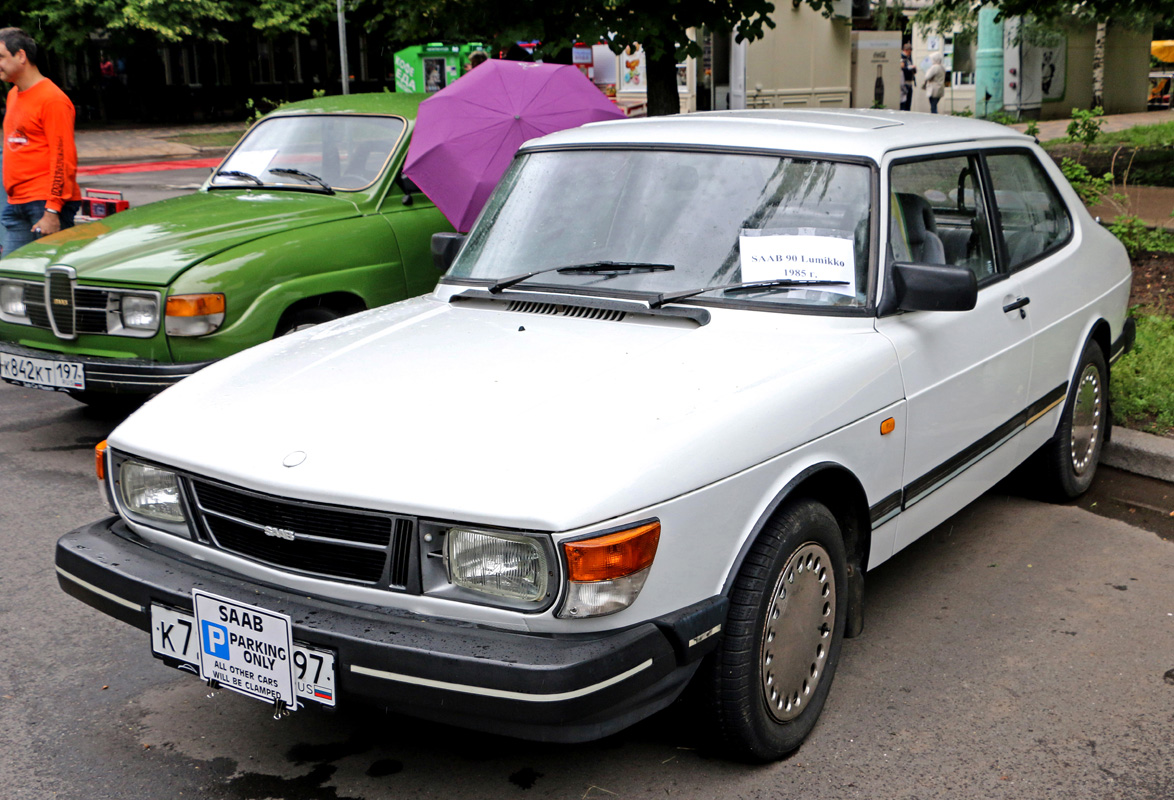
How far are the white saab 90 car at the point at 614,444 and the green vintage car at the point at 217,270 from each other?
1.73 metres

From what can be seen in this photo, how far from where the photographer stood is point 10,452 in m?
6.18

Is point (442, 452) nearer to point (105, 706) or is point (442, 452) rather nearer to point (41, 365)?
point (105, 706)

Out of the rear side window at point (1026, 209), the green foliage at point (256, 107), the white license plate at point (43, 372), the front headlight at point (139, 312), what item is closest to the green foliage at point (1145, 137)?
the green foliage at point (256, 107)

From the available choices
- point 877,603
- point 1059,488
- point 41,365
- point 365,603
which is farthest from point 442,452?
point 41,365

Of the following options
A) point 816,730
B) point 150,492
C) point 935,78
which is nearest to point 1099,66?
point 935,78

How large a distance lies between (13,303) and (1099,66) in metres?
28.9

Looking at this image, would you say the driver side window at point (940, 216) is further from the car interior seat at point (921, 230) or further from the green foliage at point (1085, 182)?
the green foliage at point (1085, 182)

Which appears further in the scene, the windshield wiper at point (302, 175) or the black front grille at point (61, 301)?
the windshield wiper at point (302, 175)

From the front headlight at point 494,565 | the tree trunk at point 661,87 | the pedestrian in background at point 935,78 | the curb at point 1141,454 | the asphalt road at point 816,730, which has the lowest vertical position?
the asphalt road at point 816,730

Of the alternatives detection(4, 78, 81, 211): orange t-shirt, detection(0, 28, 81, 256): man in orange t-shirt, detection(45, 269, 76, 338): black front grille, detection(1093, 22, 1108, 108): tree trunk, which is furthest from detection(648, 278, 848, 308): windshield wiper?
detection(1093, 22, 1108, 108): tree trunk

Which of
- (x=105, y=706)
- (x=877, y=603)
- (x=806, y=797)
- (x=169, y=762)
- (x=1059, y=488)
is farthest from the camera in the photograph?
(x=1059, y=488)

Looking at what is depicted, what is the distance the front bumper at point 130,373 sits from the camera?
5.68m

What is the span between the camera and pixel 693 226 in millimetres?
3803

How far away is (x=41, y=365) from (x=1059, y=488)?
494 centimetres
